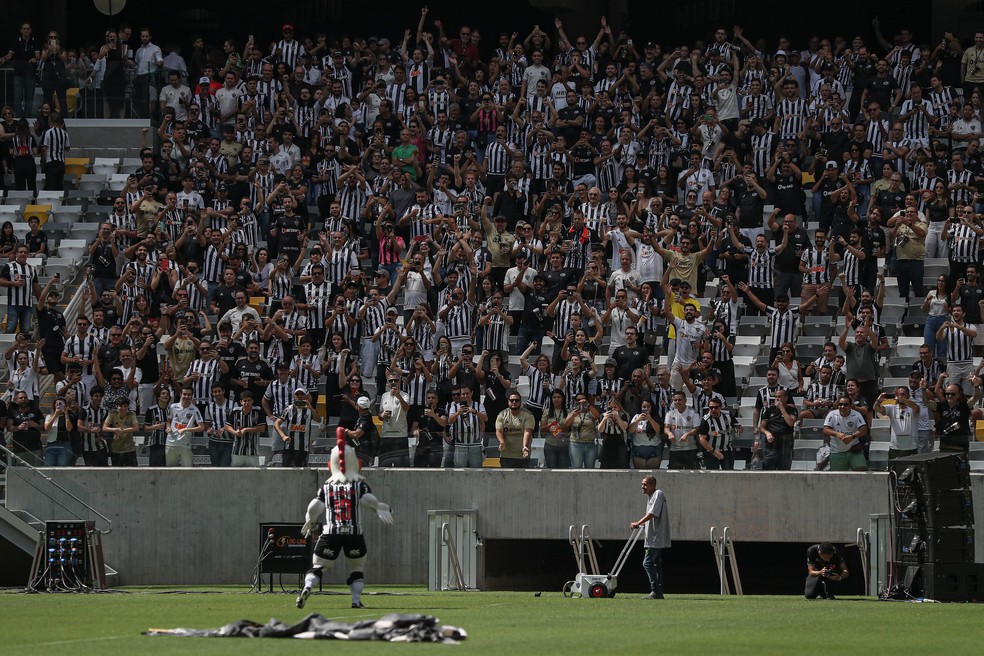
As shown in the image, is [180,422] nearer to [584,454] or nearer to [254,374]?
[254,374]

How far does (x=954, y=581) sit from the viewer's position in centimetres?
2080

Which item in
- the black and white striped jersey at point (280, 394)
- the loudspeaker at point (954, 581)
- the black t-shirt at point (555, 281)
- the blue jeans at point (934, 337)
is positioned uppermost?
the black t-shirt at point (555, 281)

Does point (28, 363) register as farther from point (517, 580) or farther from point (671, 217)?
point (671, 217)

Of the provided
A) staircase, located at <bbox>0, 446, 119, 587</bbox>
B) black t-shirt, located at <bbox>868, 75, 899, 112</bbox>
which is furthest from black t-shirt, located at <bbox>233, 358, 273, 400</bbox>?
black t-shirt, located at <bbox>868, 75, 899, 112</bbox>

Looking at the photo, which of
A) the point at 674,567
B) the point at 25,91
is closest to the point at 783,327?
the point at 674,567

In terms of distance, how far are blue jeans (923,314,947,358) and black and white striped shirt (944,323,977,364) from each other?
0.19m

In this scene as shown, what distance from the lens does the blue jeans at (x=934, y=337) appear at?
26.4m

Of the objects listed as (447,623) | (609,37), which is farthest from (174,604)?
(609,37)

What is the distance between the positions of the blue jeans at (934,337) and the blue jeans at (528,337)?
624cm

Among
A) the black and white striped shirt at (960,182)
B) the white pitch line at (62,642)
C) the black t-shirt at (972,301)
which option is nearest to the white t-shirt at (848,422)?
the black t-shirt at (972,301)

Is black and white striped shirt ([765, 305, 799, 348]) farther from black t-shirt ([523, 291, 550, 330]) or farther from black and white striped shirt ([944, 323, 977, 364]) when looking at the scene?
black t-shirt ([523, 291, 550, 330])

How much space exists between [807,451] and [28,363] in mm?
12618

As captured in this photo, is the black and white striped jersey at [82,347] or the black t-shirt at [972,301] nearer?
the black t-shirt at [972,301]

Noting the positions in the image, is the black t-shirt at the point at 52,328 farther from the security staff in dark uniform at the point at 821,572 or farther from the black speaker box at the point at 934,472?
the black speaker box at the point at 934,472
